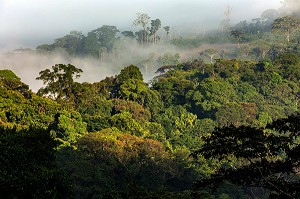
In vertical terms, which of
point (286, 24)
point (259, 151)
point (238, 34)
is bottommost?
point (238, 34)

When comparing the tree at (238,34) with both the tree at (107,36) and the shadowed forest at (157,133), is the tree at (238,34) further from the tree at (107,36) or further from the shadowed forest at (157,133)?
the tree at (107,36)

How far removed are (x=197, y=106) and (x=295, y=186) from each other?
58.8m

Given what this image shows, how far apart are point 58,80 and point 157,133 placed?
1614 cm

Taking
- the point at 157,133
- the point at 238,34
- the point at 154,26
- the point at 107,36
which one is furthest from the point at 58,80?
the point at 107,36

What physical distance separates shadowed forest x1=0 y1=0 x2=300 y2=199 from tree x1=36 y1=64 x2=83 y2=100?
0.50 feet

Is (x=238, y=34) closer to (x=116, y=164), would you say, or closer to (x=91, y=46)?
(x=91, y=46)

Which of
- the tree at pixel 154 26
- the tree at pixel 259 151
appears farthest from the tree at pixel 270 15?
the tree at pixel 259 151

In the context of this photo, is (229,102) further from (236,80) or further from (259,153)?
(259,153)

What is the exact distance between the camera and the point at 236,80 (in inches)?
3142

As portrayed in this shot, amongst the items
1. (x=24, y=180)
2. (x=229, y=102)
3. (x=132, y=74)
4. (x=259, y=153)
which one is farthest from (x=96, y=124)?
(x=259, y=153)

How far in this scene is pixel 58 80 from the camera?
5909 cm

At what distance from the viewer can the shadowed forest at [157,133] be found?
46.6 feet

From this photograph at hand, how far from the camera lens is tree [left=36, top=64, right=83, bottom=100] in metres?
58.3

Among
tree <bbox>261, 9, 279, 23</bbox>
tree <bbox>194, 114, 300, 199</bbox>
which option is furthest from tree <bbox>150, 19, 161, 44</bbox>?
tree <bbox>194, 114, 300, 199</bbox>
